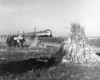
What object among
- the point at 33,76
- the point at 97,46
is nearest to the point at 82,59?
the point at 33,76

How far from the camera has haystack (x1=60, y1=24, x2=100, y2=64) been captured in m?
17.4

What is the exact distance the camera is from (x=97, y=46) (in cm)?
3541

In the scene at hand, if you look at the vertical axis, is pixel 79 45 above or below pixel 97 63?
above

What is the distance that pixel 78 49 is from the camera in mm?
18094

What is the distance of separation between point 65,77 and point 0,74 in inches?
234

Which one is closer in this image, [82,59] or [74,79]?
[74,79]

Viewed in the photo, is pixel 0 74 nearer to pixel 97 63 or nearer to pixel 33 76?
Answer: pixel 33 76

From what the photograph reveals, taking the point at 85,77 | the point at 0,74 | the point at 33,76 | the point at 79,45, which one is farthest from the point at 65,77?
the point at 79,45

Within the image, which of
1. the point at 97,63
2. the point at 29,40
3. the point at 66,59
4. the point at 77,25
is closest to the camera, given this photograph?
the point at 97,63

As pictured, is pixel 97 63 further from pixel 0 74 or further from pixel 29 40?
pixel 29 40

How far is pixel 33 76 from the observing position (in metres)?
12.1

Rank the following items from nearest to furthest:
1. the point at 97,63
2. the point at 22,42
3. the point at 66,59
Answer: the point at 97,63 → the point at 66,59 → the point at 22,42

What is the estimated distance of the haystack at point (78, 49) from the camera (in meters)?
17.4

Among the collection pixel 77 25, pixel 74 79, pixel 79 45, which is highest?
pixel 77 25
